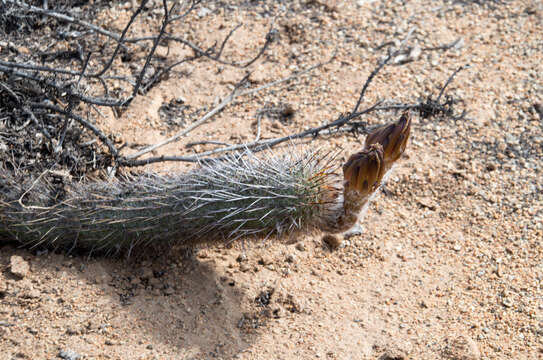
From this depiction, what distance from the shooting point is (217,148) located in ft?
11.6

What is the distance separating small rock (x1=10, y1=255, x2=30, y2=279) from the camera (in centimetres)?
288

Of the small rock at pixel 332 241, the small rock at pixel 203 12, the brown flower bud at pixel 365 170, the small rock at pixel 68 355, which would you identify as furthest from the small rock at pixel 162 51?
the small rock at pixel 68 355

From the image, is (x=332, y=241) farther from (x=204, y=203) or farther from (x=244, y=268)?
(x=204, y=203)

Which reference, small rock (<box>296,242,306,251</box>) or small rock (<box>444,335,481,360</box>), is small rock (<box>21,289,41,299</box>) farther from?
small rock (<box>444,335,481,360</box>)

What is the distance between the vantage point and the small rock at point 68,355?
8.29 ft

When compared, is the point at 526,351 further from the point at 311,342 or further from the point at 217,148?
the point at 217,148

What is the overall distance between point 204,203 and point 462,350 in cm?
134

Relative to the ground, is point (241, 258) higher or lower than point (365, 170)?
lower

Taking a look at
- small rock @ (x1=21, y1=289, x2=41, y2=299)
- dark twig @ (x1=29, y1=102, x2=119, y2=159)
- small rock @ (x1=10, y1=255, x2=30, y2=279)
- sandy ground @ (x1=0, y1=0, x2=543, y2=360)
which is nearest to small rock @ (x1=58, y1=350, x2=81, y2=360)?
sandy ground @ (x1=0, y1=0, x2=543, y2=360)

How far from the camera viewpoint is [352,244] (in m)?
3.26

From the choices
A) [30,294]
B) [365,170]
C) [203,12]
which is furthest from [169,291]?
[203,12]

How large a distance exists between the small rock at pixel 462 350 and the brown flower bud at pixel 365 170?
2.64 feet

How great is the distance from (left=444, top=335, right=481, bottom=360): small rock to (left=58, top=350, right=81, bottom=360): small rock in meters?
1.64

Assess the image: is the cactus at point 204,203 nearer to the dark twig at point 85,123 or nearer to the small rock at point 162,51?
the dark twig at point 85,123
